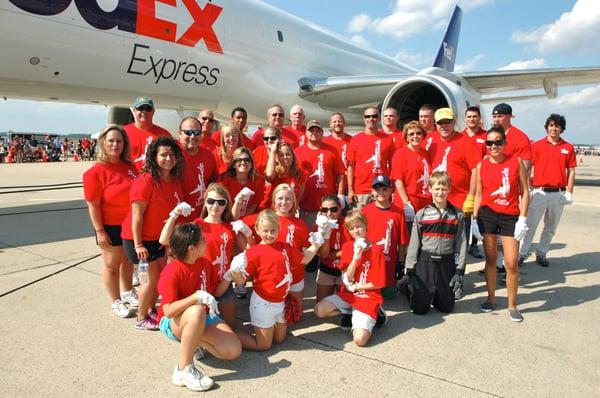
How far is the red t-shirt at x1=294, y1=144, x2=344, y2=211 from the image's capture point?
3734mm

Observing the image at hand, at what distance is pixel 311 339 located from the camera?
8.36 feet

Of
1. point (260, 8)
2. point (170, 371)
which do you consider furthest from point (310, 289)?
point (260, 8)

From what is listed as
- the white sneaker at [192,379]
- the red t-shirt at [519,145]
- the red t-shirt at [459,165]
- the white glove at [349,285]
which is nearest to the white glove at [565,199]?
the red t-shirt at [519,145]

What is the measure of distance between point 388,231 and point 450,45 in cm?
1683

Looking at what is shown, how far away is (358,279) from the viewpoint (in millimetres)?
2768

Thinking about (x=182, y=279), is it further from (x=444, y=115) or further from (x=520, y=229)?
(x=444, y=115)

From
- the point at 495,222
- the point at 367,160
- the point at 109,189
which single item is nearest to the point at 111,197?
the point at 109,189

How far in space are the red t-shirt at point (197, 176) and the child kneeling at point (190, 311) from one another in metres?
0.90

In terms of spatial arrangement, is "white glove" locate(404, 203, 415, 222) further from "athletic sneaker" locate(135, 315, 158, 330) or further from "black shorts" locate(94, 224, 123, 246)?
"black shorts" locate(94, 224, 123, 246)

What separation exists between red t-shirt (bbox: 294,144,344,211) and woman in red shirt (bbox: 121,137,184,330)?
1335mm

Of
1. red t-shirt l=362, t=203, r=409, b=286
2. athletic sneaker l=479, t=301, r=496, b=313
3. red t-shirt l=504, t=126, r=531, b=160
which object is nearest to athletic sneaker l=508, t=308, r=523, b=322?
athletic sneaker l=479, t=301, r=496, b=313

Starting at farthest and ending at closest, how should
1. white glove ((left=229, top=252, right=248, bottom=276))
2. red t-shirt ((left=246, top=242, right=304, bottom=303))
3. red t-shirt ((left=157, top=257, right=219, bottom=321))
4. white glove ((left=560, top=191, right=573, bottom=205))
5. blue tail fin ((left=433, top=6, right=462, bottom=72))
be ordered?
blue tail fin ((left=433, top=6, right=462, bottom=72))
white glove ((left=560, top=191, right=573, bottom=205))
red t-shirt ((left=246, top=242, right=304, bottom=303))
white glove ((left=229, top=252, right=248, bottom=276))
red t-shirt ((left=157, top=257, right=219, bottom=321))

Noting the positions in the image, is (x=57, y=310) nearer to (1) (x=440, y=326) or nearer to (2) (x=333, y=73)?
(1) (x=440, y=326)

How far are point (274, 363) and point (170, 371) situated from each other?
0.57m
